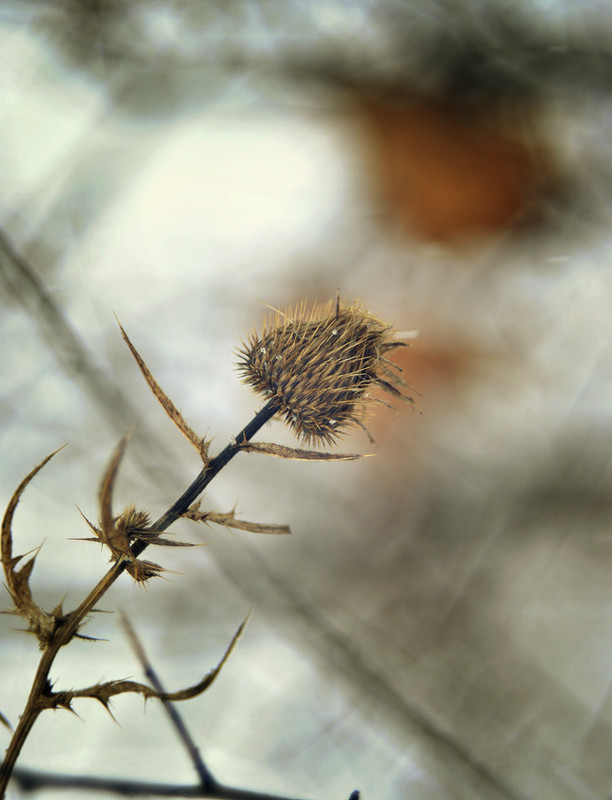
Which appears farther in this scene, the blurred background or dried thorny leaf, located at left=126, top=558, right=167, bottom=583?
the blurred background

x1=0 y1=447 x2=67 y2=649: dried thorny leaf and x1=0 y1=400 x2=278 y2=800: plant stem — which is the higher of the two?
x1=0 y1=447 x2=67 y2=649: dried thorny leaf

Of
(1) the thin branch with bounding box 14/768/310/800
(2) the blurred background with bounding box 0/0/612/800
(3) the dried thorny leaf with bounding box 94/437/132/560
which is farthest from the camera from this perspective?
(2) the blurred background with bounding box 0/0/612/800

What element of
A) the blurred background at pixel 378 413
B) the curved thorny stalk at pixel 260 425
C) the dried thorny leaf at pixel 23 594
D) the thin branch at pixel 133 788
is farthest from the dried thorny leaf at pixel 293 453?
the blurred background at pixel 378 413

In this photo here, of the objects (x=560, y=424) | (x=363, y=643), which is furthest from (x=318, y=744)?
(x=560, y=424)

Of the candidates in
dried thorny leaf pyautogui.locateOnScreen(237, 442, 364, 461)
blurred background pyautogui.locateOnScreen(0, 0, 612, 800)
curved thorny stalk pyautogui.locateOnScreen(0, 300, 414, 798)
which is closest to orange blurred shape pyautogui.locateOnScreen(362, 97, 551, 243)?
blurred background pyautogui.locateOnScreen(0, 0, 612, 800)

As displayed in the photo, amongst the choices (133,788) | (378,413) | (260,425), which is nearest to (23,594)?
(260,425)

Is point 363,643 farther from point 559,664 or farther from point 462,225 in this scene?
point 462,225

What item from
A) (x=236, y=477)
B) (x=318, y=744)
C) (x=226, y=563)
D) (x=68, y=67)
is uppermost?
(x=68, y=67)

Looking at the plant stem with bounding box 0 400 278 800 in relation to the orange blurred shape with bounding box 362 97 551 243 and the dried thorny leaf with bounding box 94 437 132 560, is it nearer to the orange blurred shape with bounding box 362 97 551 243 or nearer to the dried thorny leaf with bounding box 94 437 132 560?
the dried thorny leaf with bounding box 94 437 132 560
